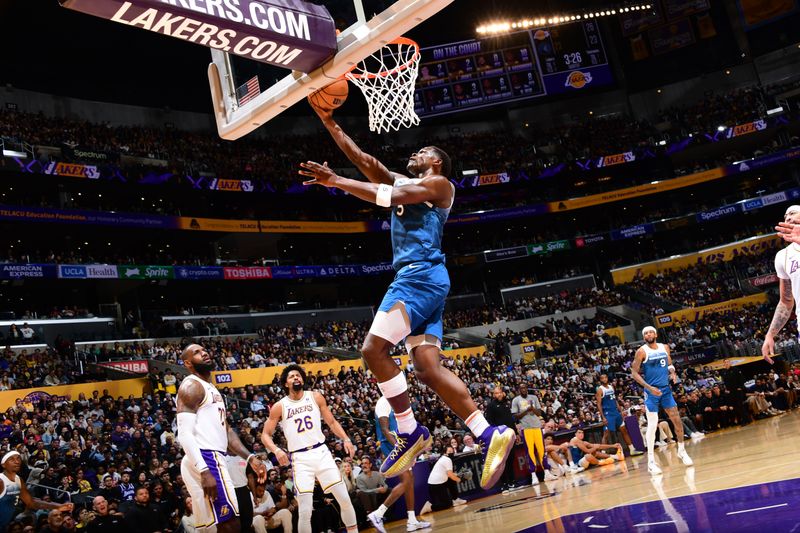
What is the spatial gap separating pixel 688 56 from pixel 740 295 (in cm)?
1631

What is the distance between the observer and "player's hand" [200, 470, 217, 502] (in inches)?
221

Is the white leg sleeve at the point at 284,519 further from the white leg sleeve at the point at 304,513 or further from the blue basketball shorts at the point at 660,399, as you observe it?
the blue basketball shorts at the point at 660,399

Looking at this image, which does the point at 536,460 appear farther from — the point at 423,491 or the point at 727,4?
the point at 727,4

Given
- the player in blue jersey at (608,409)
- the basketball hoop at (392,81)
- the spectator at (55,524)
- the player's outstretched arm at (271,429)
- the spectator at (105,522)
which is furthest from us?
the player in blue jersey at (608,409)

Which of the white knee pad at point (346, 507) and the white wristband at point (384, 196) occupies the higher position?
the white wristband at point (384, 196)

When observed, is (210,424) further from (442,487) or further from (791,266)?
(442,487)

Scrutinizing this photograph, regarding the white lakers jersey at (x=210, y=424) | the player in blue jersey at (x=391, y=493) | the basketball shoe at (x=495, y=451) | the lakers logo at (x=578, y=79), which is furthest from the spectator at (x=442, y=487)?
the lakers logo at (x=578, y=79)

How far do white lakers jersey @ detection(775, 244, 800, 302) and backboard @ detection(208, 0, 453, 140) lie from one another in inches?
136

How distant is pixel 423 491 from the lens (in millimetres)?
12070

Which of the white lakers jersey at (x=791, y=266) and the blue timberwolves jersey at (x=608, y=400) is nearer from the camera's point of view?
the white lakers jersey at (x=791, y=266)

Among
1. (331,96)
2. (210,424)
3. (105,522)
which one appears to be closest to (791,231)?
(331,96)

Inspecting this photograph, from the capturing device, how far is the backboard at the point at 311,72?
554 cm

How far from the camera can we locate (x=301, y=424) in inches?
300

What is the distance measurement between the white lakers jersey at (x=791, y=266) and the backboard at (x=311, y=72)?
3.44 m
